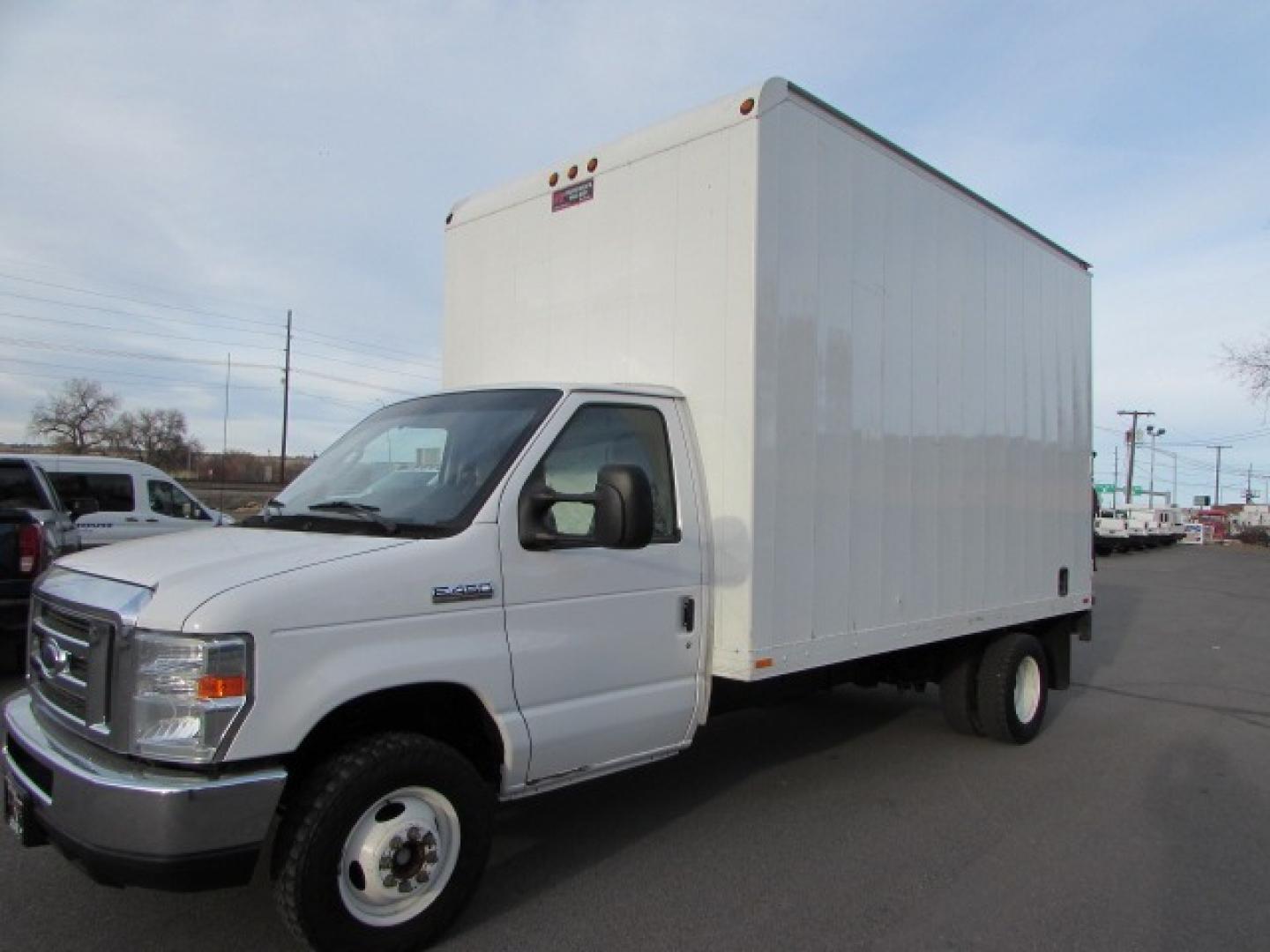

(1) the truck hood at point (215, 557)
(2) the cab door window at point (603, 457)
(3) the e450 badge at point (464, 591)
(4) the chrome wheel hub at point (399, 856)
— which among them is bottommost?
(4) the chrome wheel hub at point (399, 856)

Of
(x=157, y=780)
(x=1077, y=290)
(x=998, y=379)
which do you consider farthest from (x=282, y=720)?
(x=1077, y=290)

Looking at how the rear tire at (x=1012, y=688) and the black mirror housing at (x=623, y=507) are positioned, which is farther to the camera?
the rear tire at (x=1012, y=688)

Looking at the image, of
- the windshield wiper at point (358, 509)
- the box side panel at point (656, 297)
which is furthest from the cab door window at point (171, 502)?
the windshield wiper at point (358, 509)

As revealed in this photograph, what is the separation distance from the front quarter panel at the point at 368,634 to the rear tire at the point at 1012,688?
13.3ft

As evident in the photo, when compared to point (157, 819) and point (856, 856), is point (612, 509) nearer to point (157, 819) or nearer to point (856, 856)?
point (157, 819)

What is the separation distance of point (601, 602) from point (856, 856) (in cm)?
185

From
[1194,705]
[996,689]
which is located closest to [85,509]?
[996,689]

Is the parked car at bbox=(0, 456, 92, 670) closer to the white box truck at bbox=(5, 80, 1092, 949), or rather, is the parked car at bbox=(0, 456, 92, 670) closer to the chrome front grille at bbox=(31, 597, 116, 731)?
the white box truck at bbox=(5, 80, 1092, 949)

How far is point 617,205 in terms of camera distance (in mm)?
4832

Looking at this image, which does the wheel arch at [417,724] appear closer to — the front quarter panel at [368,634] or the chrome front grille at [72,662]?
the front quarter panel at [368,634]

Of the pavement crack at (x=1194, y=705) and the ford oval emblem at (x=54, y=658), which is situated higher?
the ford oval emblem at (x=54, y=658)

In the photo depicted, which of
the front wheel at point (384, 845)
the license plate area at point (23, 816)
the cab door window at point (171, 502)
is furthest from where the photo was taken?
the cab door window at point (171, 502)

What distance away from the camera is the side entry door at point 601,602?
3.62 metres

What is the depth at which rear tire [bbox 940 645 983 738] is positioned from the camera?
6.51 meters
